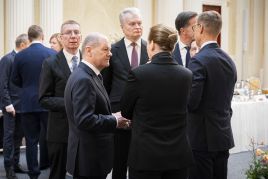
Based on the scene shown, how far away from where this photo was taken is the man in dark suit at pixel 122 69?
140 inches

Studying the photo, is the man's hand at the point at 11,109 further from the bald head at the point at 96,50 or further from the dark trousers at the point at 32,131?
the bald head at the point at 96,50

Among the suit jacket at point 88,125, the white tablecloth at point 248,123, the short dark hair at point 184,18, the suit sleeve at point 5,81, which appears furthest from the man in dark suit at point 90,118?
the white tablecloth at point 248,123

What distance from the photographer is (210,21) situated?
10.6ft

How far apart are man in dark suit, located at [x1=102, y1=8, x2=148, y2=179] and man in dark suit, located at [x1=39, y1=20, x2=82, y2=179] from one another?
34 cm

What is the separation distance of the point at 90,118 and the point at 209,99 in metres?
0.97

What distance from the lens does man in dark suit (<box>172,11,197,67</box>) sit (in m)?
3.78

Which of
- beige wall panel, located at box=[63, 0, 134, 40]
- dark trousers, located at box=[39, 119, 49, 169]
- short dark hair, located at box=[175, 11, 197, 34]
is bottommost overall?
dark trousers, located at box=[39, 119, 49, 169]

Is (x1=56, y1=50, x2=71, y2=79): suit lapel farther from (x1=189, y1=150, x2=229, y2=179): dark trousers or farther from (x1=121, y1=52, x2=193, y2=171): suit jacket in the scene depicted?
(x1=189, y1=150, x2=229, y2=179): dark trousers

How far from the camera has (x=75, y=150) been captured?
2820 millimetres

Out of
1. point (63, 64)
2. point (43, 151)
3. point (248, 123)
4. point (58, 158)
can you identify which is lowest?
point (43, 151)

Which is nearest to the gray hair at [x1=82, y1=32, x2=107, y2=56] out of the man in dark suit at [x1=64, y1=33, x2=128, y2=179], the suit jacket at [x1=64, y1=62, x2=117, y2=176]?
the man in dark suit at [x1=64, y1=33, x2=128, y2=179]

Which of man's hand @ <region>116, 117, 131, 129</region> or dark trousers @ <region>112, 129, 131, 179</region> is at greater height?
man's hand @ <region>116, 117, 131, 129</region>

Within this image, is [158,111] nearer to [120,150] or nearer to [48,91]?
[120,150]

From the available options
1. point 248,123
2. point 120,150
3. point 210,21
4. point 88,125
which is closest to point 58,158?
point 120,150
